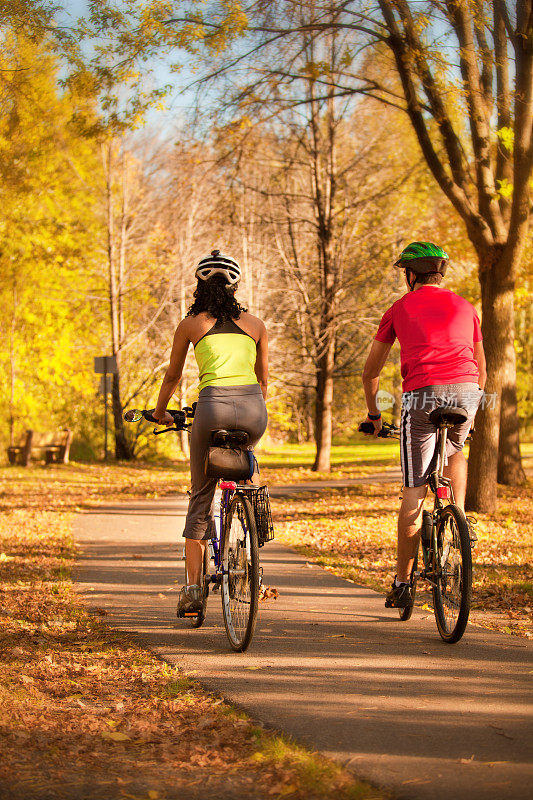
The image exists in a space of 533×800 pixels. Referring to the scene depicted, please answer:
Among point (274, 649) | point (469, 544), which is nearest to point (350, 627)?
point (274, 649)

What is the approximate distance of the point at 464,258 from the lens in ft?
70.6

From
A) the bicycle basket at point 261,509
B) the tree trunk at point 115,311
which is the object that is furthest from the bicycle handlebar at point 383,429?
the tree trunk at point 115,311

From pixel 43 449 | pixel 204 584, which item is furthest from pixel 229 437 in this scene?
pixel 43 449

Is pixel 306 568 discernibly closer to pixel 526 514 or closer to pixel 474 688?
pixel 474 688

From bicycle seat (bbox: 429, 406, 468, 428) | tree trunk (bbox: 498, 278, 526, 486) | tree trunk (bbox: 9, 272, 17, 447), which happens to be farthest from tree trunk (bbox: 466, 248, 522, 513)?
tree trunk (bbox: 9, 272, 17, 447)

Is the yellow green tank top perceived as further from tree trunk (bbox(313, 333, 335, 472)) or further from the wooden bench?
the wooden bench

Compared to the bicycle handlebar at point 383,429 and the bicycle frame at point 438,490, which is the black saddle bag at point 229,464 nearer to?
the bicycle handlebar at point 383,429

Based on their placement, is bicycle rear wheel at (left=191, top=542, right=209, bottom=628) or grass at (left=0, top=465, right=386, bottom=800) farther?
bicycle rear wheel at (left=191, top=542, right=209, bottom=628)

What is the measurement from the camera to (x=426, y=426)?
17.7ft

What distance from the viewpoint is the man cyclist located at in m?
5.33

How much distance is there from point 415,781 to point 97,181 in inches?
1002

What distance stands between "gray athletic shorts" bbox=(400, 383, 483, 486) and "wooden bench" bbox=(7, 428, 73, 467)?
21055mm

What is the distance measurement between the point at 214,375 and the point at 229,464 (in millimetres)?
487

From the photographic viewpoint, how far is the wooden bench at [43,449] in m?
25.6
